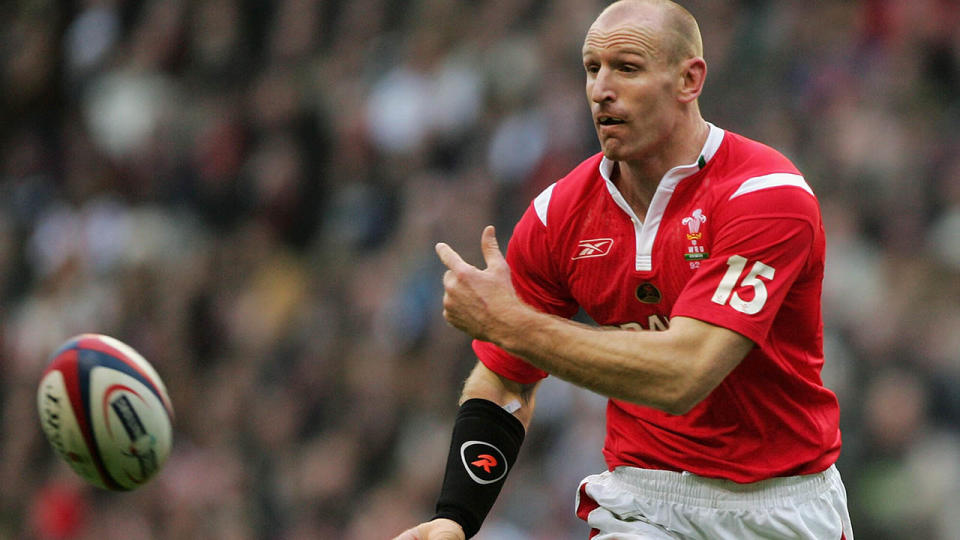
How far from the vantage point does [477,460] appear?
4.95m

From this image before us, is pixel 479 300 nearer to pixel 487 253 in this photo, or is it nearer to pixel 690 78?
pixel 487 253

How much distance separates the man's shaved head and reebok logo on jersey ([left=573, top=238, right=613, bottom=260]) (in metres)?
0.65

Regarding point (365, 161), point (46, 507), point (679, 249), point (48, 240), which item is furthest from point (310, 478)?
point (679, 249)

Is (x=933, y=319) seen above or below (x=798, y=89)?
below

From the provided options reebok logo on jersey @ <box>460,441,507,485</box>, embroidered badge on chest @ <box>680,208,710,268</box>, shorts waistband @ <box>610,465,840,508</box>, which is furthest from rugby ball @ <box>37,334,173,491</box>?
embroidered badge on chest @ <box>680,208,710,268</box>

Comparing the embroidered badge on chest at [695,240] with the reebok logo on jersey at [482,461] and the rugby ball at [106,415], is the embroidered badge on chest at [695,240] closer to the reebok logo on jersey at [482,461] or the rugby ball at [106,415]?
the reebok logo on jersey at [482,461]

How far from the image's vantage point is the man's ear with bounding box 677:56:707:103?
4.59 metres

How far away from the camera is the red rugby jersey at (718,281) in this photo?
4.27m

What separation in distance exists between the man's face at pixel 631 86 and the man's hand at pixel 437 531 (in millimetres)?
1384

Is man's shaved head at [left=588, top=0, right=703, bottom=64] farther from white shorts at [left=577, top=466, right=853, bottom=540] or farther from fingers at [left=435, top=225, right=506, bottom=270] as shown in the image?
white shorts at [left=577, top=466, right=853, bottom=540]

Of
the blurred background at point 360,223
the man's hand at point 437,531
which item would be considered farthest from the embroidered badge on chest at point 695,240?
the blurred background at point 360,223

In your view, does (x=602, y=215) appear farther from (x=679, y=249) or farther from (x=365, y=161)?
(x=365, y=161)

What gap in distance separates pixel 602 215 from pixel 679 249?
0.37 metres

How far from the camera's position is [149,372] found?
6.03m
